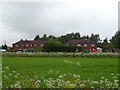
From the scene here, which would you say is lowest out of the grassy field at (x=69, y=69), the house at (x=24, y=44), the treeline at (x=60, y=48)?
the grassy field at (x=69, y=69)

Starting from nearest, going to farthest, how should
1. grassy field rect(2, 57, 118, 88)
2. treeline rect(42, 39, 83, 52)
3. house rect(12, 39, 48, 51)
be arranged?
grassy field rect(2, 57, 118, 88) < treeline rect(42, 39, 83, 52) < house rect(12, 39, 48, 51)

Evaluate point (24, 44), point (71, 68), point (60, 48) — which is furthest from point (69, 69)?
point (24, 44)

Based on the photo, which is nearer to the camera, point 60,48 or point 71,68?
point 71,68

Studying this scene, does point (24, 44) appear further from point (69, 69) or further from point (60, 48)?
point (69, 69)

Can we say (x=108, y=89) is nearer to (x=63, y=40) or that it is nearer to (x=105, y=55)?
(x=105, y=55)

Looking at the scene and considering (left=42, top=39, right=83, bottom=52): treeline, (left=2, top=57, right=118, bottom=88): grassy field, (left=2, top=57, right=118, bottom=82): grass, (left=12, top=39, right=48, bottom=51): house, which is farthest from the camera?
(left=12, top=39, right=48, bottom=51): house

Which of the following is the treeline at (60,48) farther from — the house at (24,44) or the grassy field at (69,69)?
the house at (24,44)

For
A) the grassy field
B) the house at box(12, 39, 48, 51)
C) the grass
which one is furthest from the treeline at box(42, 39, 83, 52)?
the house at box(12, 39, 48, 51)

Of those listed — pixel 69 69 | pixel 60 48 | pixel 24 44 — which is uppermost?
pixel 24 44

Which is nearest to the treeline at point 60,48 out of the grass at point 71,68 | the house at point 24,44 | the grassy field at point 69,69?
the grass at point 71,68

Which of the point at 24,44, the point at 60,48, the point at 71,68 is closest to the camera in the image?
the point at 71,68

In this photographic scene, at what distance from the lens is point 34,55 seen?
41.5 meters

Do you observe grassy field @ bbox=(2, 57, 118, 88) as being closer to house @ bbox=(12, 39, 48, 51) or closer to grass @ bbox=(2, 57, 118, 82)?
grass @ bbox=(2, 57, 118, 82)

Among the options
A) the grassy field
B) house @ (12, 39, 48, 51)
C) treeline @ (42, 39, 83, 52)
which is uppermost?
house @ (12, 39, 48, 51)
